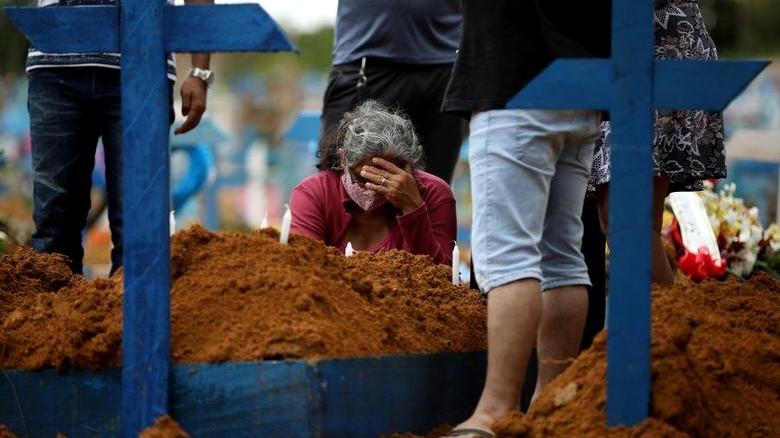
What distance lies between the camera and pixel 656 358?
3252mm

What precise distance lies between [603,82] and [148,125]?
42.3 inches

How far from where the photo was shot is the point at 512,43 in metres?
3.54

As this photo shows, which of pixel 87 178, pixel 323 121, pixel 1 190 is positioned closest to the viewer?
pixel 87 178

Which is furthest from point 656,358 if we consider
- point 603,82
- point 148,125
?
point 148,125

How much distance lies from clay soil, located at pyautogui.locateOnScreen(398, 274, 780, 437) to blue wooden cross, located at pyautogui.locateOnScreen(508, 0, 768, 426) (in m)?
0.10

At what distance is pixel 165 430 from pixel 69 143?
1.88m

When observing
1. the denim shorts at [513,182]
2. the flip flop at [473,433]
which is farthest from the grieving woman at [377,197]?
the flip flop at [473,433]

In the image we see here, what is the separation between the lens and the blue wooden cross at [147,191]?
330cm

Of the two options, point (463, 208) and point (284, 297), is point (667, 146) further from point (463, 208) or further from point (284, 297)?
point (463, 208)

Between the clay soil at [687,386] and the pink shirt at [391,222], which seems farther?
the pink shirt at [391,222]

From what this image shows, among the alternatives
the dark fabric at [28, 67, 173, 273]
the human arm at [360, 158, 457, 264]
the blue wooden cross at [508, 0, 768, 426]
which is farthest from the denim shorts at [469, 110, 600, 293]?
the dark fabric at [28, 67, 173, 273]

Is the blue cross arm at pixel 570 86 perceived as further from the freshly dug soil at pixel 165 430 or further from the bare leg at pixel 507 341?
the freshly dug soil at pixel 165 430

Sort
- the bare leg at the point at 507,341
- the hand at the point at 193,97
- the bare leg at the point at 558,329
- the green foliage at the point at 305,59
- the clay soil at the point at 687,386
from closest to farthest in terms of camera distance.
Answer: the clay soil at the point at 687,386 < the bare leg at the point at 507,341 < the bare leg at the point at 558,329 < the hand at the point at 193,97 < the green foliage at the point at 305,59

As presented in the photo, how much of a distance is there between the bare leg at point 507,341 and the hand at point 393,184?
1.54 m
